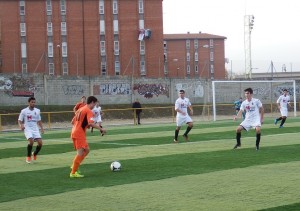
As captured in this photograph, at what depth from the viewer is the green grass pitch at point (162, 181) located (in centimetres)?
893

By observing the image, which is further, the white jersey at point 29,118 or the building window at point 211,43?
the building window at point 211,43

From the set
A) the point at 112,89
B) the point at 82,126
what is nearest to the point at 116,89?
the point at 112,89

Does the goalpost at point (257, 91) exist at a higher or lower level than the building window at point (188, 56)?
lower

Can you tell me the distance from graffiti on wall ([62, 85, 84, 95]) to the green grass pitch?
38.6 metres

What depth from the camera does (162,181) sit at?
11.1 meters

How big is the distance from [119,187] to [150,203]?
5.82 feet

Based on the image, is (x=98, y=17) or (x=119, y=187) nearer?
(x=119, y=187)

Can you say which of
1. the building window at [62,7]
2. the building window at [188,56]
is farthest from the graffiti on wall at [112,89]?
the building window at [188,56]

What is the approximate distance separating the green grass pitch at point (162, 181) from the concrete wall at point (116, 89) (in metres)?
35.3

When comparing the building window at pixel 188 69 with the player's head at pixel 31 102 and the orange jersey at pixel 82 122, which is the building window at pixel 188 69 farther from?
the orange jersey at pixel 82 122

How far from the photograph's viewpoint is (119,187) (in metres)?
10.6

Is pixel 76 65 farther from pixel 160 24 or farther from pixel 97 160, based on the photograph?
pixel 97 160

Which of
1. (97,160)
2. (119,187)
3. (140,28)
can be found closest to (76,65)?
(140,28)

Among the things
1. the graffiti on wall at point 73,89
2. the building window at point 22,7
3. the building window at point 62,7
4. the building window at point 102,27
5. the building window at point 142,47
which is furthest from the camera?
the building window at point 142,47
